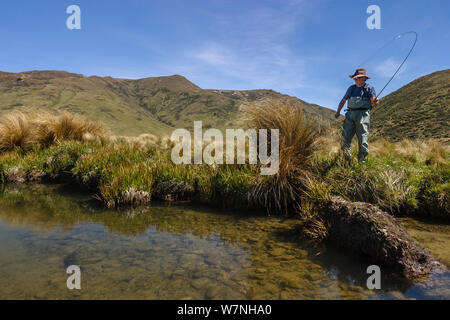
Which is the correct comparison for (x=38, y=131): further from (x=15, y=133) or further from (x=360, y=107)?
(x=360, y=107)

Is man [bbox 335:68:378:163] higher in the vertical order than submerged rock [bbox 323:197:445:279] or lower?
higher

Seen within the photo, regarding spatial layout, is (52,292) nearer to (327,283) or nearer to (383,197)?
(327,283)

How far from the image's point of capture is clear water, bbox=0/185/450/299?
2.79m

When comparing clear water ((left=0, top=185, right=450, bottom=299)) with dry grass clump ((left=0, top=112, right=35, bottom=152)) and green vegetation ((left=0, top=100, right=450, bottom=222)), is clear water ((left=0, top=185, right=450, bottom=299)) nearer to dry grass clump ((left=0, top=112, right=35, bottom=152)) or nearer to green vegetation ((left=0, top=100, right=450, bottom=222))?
green vegetation ((left=0, top=100, right=450, bottom=222))

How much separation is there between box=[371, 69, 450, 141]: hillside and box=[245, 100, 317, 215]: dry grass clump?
2027cm

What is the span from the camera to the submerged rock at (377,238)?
318 cm

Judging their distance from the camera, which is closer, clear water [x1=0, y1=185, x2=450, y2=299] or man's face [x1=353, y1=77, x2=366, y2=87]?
clear water [x1=0, y1=185, x2=450, y2=299]

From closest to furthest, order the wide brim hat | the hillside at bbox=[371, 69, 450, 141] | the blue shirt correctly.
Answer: the blue shirt < the wide brim hat < the hillside at bbox=[371, 69, 450, 141]

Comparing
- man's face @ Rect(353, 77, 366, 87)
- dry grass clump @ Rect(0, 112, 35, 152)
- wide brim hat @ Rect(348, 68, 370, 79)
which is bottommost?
dry grass clump @ Rect(0, 112, 35, 152)

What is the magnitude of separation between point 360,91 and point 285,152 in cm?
283

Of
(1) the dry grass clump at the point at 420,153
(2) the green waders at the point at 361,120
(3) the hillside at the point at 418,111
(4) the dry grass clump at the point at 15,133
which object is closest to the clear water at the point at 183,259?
(2) the green waders at the point at 361,120

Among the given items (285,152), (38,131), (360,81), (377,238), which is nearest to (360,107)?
(360,81)

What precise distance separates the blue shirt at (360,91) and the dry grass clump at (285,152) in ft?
5.17

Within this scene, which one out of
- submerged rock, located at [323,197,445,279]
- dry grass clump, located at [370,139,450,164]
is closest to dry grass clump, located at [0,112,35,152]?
submerged rock, located at [323,197,445,279]
